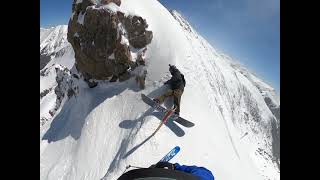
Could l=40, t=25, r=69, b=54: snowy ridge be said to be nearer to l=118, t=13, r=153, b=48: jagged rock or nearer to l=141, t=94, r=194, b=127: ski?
l=118, t=13, r=153, b=48: jagged rock

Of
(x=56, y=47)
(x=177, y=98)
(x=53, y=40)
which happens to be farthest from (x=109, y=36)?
(x=53, y=40)

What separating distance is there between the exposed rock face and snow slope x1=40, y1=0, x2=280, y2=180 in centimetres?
45

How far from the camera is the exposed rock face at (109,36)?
18.2 metres

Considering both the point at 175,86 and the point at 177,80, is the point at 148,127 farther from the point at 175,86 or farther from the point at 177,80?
the point at 177,80

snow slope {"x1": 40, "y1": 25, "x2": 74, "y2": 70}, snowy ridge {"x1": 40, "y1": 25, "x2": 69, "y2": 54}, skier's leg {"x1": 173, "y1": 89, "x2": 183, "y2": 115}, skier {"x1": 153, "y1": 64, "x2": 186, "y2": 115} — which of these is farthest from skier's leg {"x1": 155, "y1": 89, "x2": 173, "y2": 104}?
snowy ridge {"x1": 40, "y1": 25, "x2": 69, "y2": 54}

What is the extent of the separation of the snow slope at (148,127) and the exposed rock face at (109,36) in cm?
45

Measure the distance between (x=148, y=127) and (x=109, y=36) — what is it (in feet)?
14.0

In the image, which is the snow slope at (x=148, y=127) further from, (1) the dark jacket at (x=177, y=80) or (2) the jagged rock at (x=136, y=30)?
(1) the dark jacket at (x=177, y=80)
